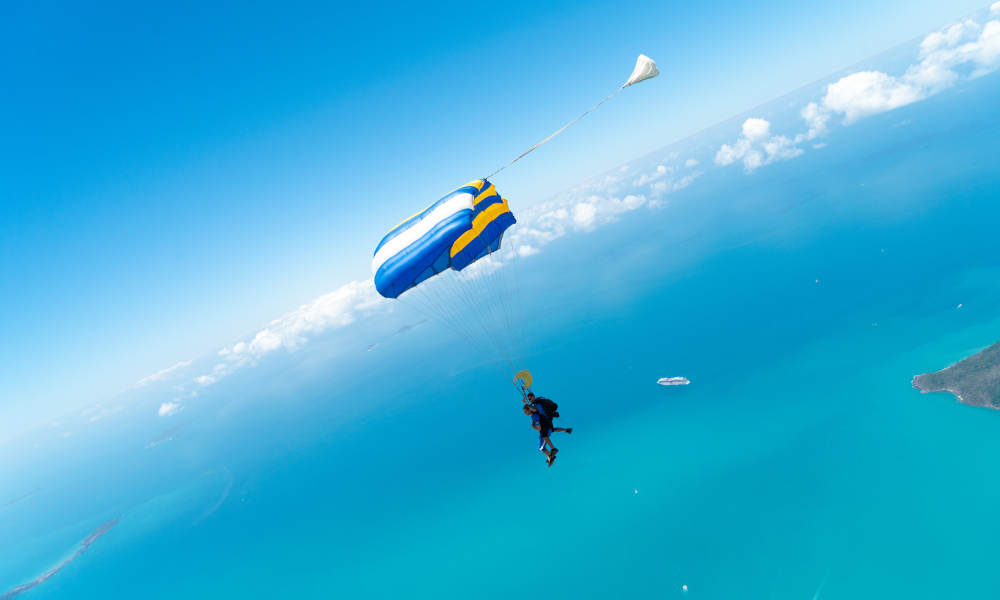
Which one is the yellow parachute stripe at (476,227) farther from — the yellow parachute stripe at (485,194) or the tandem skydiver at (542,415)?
the tandem skydiver at (542,415)

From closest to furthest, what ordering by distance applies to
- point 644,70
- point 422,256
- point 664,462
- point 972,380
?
point 644,70 → point 422,256 → point 972,380 → point 664,462

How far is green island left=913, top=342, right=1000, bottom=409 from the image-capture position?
4338cm

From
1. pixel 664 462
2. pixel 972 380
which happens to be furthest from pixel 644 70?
pixel 972 380

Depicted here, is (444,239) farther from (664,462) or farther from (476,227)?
(664,462)

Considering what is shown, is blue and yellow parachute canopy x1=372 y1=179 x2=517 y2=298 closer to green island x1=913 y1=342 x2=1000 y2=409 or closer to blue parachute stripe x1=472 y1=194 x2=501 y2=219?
blue parachute stripe x1=472 y1=194 x2=501 y2=219

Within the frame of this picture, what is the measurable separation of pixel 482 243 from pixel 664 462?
157ft

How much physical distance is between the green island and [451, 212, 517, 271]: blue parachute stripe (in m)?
61.5

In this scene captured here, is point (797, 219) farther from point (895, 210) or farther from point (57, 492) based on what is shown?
point (57, 492)

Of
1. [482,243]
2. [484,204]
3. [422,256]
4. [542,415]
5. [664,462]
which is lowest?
[664,462]

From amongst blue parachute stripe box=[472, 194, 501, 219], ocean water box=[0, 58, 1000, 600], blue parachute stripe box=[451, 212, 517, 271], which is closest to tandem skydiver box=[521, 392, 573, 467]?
blue parachute stripe box=[451, 212, 517, 271]

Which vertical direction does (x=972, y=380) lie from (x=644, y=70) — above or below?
below

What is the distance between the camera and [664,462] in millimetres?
49562

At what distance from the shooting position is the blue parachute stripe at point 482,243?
1222 centimetres

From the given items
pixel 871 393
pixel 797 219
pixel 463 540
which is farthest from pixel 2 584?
pixel 797 219
